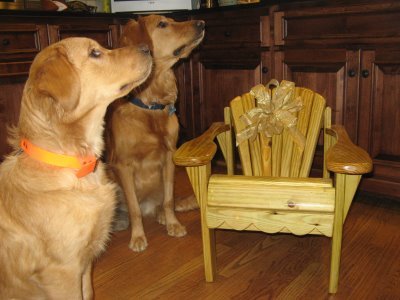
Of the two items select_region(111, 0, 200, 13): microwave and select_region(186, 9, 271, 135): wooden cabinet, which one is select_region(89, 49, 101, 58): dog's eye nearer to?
select_region(186, 9, 271, 135): wooden cabinet

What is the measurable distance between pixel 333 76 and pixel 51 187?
1840 millimetres

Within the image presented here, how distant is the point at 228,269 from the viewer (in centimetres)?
196

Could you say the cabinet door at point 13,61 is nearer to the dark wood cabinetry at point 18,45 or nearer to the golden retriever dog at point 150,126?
the dark wood cabinetry at point 18,45

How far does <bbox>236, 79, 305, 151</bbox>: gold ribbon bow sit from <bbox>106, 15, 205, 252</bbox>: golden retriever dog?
500 mm

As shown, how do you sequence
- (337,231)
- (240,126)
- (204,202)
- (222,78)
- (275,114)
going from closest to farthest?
(337,231) < (204,202) < (275,114) < (240,126) < (222,78)

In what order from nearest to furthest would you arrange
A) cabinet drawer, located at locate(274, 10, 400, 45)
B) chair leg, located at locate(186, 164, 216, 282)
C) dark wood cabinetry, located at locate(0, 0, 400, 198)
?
chair leg, located at locate(186, 164, 216, 282) → cabinet drawer, located at locate(274, 10, 400, 45) → dark wood cabinetry, located at locate(0, 0, 400, 198)

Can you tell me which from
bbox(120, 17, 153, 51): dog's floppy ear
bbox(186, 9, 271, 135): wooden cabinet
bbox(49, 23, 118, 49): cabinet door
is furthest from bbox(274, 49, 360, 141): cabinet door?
bbox(49, 23, 118, 49): cabinet door

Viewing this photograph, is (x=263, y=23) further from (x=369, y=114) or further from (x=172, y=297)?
(x=172, y=297)

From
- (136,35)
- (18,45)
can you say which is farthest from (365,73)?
(18,45)

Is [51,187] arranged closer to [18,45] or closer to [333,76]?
[18,45]

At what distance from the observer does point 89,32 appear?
2.99 meters

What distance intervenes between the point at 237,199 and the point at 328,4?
4.56ft

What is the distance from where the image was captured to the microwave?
11.1 ft

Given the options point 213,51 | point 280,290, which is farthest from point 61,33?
point 280,290
